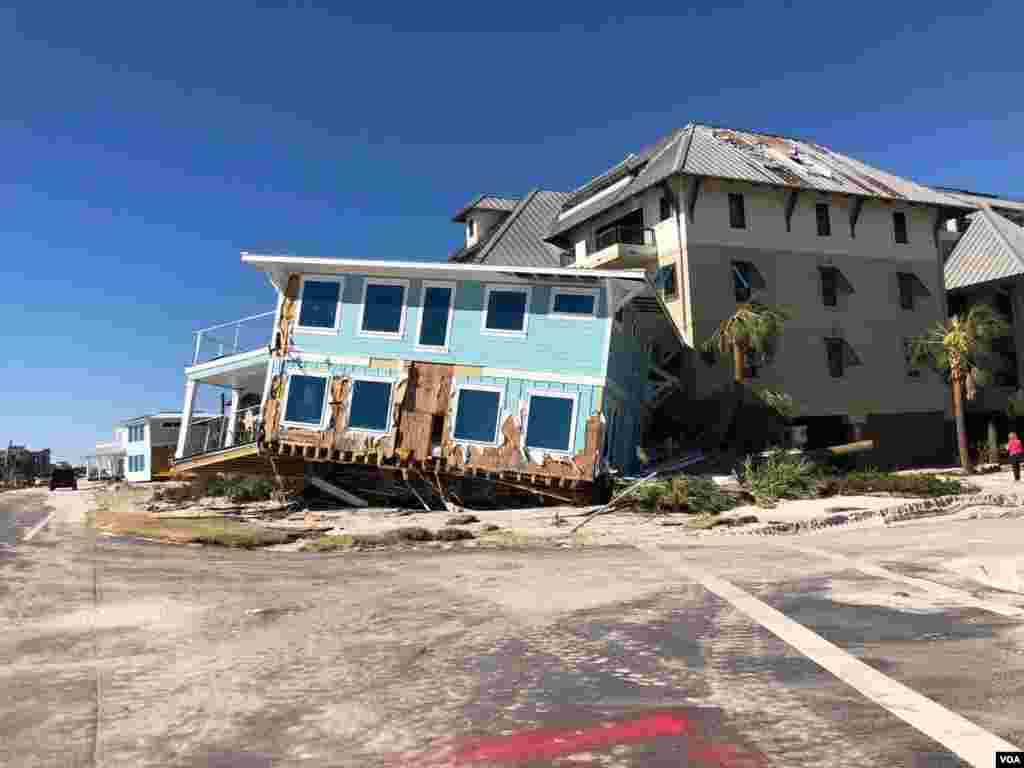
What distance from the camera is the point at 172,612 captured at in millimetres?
8555

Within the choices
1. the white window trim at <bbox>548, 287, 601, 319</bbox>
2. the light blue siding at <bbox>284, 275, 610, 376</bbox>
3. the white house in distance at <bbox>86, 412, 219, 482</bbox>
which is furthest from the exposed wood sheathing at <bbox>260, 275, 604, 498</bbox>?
the white house in distance at <bbox>86, 412, 219, 482</bbox>

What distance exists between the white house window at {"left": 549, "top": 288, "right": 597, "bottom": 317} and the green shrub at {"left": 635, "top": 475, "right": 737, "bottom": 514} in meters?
5.69

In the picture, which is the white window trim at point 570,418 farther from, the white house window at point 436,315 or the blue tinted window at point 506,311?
the white house window at point 436,315

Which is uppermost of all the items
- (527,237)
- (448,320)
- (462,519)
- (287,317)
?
(527,237)

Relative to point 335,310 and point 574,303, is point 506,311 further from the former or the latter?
point 335,310

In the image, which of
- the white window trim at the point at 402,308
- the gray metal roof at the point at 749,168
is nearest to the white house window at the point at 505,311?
the white window trim at the point at 402,308

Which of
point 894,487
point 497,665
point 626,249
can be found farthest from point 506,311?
point 497,665

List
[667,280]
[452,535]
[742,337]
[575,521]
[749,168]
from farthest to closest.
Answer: [749,168] → [667,280] → [742,337] → [575,521] → [452,535]

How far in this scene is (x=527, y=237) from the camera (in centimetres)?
3844

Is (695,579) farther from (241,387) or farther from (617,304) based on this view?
(241,387)

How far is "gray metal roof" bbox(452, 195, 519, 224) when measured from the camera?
43.0m

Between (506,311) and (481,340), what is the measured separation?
3.93 ft

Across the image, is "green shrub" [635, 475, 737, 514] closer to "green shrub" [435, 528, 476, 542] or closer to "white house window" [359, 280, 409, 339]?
"green shrub" [435, 528, 476, 542]

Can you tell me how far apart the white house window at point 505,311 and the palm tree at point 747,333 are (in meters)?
9.49
